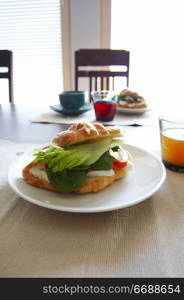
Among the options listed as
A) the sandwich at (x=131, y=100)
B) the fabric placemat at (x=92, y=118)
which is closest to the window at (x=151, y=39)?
the sandwich at (x=131, y=100)

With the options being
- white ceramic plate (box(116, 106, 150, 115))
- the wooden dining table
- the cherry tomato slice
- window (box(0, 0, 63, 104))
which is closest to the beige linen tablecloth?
the wooden dining table

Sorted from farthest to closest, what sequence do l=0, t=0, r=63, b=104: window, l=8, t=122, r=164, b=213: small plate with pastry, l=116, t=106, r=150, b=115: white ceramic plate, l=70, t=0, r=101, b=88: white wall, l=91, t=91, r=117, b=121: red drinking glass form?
l=0, t=0, r=63, b=104: window, l=70, t=0, r=101, b=88: white wall, l=116, t=106, r=150, b=115: white ceramic plate, l=91, t=91, r=117, b=121: red drinking glass, l=8, t=122, r=164, b=213: small plate with pastry

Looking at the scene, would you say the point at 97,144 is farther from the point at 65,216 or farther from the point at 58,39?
the point at 58,39

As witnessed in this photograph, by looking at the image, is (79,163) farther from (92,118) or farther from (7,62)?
(7,62)

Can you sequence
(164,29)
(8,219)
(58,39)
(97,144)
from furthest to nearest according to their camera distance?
(58,39)
(164,29)
(97,144)
(8,219)

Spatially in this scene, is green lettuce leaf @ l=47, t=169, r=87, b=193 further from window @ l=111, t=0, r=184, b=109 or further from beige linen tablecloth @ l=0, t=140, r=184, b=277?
window @ l=111, t=0, r=184, b=109

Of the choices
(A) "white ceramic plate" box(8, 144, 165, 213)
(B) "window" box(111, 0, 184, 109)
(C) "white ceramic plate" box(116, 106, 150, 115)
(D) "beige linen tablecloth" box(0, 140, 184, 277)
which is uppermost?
(B) "window" box(111, 0, 184, 109)

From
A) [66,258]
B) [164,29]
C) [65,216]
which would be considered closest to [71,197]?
[65,216]
